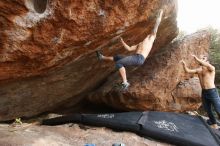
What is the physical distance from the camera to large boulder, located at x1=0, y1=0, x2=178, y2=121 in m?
5.23

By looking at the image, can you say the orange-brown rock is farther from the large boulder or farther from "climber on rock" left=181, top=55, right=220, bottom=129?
"climber on rock" left=181, top=55, right=220, bottom=129

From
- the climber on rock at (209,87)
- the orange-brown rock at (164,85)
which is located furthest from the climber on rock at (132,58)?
the orange-brown rock at (164,85)

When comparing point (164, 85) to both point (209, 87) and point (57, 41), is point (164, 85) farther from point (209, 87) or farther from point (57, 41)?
point (57, 41)

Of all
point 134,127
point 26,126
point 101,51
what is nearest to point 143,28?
point 101,51

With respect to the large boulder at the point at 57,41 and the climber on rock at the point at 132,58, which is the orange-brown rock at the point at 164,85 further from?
the climber on rock at the point at 132,58

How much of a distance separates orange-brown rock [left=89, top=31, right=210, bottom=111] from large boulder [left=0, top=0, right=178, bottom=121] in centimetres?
111

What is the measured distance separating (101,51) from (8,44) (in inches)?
108

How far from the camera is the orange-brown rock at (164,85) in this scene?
9516mm

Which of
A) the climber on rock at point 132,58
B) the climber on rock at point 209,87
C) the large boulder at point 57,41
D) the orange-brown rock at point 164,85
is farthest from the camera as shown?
the orange-brown rock at point 164,85

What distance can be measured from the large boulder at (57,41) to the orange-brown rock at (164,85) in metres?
1.11

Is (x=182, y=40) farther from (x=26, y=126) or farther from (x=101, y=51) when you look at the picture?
(x=26, y=126)

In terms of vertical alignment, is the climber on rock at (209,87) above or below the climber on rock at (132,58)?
below

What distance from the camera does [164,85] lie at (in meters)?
9.65

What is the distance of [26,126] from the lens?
6582mm
